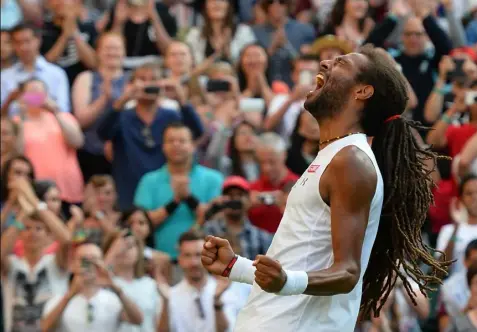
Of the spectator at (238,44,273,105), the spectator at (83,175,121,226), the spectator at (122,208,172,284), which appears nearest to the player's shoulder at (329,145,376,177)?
the spectator at (122,208,172,284)

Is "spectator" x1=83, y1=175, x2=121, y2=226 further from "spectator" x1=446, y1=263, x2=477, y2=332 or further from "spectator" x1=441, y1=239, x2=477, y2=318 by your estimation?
"spectator" x1=446, y1=263, x2=477, y2=332

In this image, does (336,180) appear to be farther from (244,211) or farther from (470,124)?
(470,124)

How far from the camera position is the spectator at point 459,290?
8.95 meters

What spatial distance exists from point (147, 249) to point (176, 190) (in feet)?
1.86

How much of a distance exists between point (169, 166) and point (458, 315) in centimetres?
263

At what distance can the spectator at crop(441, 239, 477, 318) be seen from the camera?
29.4 ft

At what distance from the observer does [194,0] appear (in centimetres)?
1355

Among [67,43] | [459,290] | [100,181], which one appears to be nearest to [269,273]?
[459,290]

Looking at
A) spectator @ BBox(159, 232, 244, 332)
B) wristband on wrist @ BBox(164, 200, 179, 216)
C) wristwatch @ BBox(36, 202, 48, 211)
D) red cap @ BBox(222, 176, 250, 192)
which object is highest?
red cap @ BBox(222, 176, 250, 192)

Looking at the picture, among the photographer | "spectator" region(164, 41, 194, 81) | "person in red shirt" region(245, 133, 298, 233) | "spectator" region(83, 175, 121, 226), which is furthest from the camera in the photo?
"spectator" region(164, 41, 194, 81)

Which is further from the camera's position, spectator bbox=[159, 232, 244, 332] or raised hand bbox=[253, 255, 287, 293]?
spectator bbox=[159, 232, 244, 332]

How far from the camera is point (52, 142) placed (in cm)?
1052

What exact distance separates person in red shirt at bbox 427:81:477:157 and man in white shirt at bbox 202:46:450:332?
5.24 meters

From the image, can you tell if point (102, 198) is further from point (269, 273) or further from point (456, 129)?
point (269, 273)
